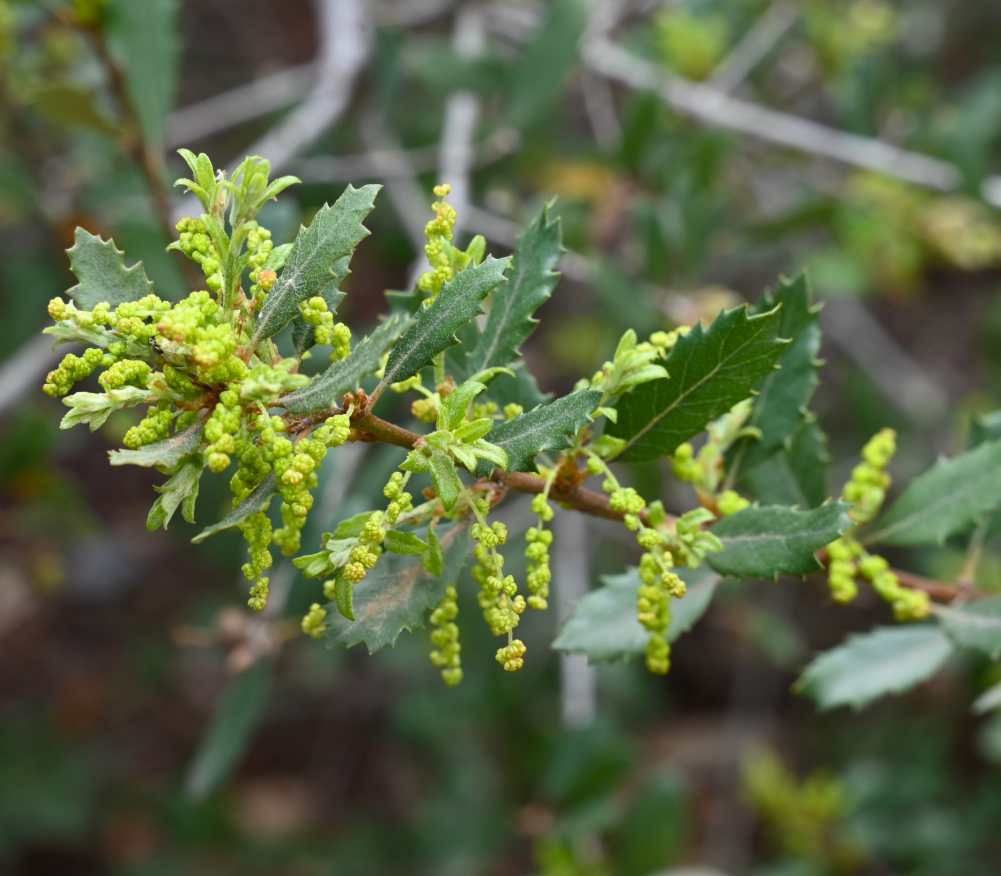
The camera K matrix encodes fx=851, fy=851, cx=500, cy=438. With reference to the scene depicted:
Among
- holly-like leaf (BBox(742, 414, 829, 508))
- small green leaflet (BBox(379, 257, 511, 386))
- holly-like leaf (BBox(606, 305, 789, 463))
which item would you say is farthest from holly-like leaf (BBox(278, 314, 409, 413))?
holly-like leaf (BBox(742, 414, 829, 508))

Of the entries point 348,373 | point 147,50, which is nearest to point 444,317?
point 348,373

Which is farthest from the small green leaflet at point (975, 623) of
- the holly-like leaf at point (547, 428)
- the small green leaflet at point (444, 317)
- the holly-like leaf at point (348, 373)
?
the holly-like leaf at point (348, 373)

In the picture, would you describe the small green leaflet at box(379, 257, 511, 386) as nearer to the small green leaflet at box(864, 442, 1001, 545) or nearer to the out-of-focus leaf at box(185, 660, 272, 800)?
the small green leaflet at box(864, 442, 1001, 545)

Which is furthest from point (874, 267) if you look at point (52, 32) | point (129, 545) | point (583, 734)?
point (129, 545)

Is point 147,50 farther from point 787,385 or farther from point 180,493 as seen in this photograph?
point 787,385

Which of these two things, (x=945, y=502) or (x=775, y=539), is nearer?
(x=775, y=539)

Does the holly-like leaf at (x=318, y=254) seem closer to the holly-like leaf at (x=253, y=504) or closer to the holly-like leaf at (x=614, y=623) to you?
the holly-like leaf at (x=253, y=504)
